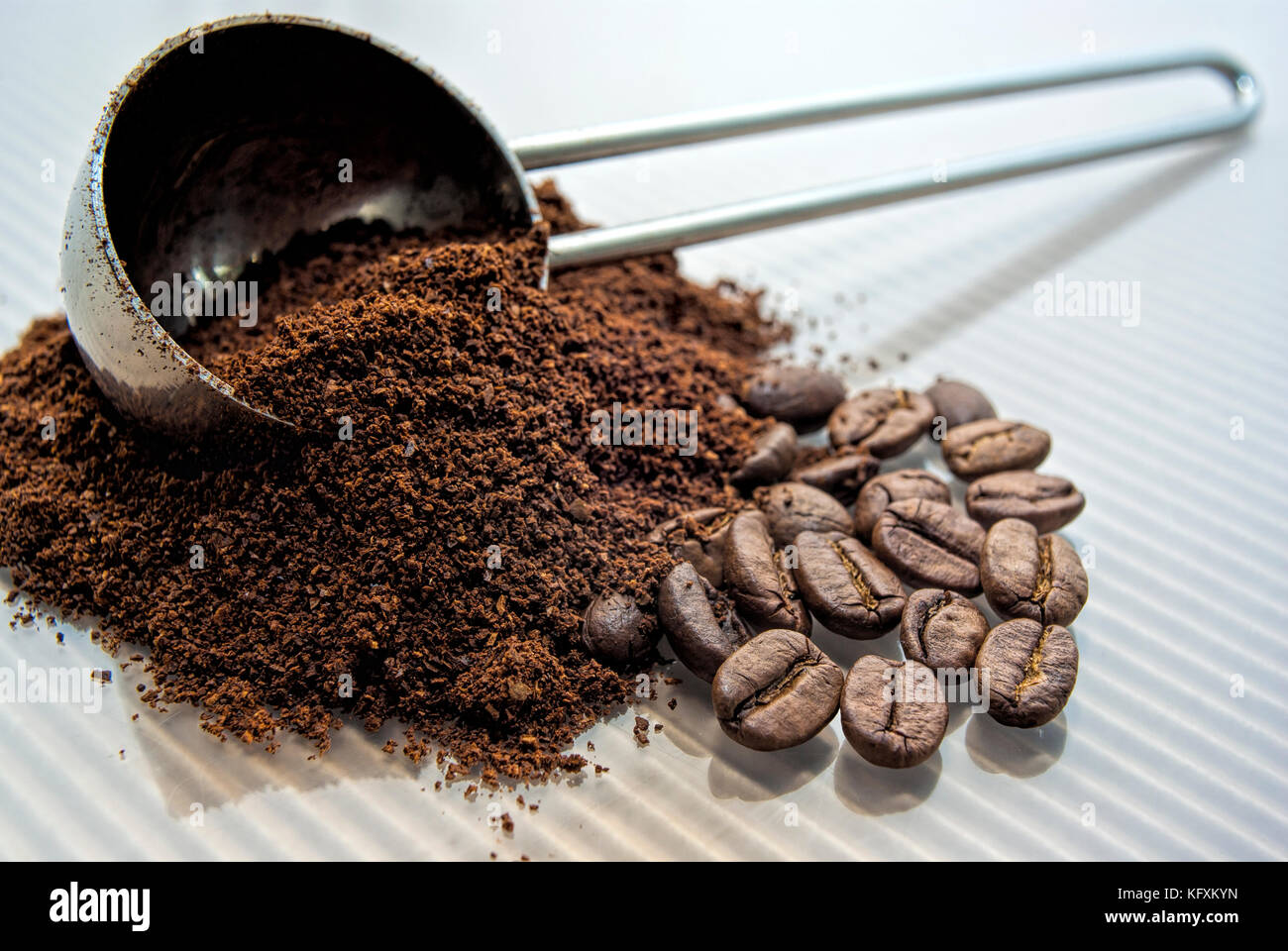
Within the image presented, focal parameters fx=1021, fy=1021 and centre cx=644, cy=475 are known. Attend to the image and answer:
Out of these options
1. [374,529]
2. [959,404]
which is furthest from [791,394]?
[374,529]

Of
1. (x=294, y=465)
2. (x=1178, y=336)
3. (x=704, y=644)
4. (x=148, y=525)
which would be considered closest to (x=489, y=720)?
(x=704, y=644)

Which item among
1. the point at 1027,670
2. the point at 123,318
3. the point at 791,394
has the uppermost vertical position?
the point at 123,318

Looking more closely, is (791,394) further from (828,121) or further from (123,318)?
(123,318)

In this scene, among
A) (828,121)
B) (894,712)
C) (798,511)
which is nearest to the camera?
(894,712)

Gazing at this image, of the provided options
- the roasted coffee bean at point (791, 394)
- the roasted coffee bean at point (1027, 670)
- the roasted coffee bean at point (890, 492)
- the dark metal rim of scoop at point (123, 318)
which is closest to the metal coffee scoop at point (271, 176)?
the dark metal rim of scoop at point (123, 318)

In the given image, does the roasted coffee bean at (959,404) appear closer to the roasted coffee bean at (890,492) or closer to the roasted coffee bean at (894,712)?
the roasted coffee bean at (890,492)

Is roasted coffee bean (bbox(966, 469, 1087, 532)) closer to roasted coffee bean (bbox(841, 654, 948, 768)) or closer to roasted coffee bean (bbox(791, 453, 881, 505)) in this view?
roasted coffee bean (bbox(791, 453, 881, 505))
